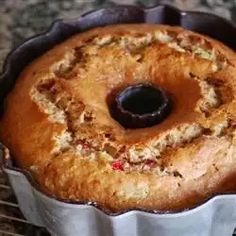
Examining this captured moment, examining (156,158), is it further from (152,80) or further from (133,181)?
(152,80)

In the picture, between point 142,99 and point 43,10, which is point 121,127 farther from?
point 43,10

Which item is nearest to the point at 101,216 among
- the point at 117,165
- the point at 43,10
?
the point at 117,165

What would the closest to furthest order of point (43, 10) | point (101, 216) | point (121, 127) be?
point (101, 216) < point (121, 127) < point (43, 10)

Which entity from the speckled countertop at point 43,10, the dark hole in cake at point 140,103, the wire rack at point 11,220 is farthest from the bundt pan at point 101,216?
the speckled countertop at point 43,10

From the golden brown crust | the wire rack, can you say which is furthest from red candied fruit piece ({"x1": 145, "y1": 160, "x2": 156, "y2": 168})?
the wire rack

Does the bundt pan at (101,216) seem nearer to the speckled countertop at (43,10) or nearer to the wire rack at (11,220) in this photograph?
the wire rack at (11,220)

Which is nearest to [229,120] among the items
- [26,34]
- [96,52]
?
[96,52]
